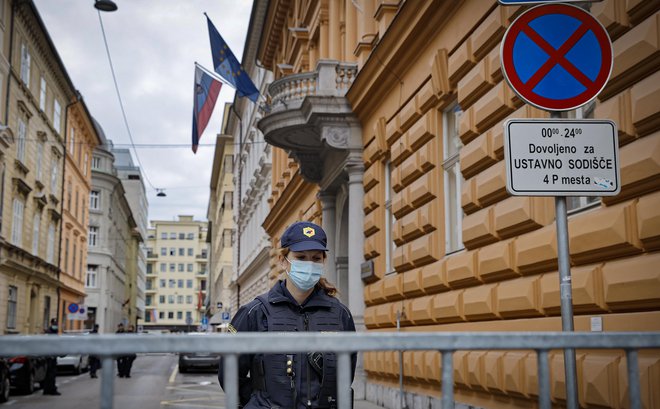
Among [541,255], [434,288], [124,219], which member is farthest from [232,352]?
[124,219]

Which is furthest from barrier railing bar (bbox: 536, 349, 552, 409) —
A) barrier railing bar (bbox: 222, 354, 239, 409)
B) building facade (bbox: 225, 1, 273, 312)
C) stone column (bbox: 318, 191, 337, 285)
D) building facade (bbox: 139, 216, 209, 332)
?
building facade (bbox: 139, 216, 209, 332)

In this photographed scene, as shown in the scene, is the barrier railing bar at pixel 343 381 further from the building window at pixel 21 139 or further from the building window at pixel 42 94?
the building window at pixel 42 94

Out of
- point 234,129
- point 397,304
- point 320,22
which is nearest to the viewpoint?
point 397,304

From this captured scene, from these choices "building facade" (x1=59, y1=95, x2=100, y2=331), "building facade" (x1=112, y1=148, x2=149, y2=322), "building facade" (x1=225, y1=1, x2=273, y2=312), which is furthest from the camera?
"building facade" (x1=112, y1=148, x2=149, y2=322)

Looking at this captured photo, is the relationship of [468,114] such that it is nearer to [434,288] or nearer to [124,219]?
[434,288]

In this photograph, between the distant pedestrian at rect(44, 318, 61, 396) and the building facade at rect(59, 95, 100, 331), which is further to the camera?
the building facade at rect(59, 95, 100, 331)

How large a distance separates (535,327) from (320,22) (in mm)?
13703

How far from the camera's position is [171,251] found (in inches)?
6004

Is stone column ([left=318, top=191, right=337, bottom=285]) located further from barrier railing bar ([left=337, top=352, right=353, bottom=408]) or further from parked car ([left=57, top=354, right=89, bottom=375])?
barrier railing bar ([left=337, top=352, right=353, bottom=408])

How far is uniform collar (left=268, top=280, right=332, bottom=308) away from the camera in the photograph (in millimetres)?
4172

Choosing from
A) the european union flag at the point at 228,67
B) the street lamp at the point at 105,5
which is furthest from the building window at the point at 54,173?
the european union flag at the point at 228,67

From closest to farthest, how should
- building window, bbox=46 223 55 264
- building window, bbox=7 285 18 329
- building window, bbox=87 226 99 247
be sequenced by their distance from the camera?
building window, bbox=7 285 18 329
building window, bbox=46 223 55 264
building window, bbox=87 226 99 247

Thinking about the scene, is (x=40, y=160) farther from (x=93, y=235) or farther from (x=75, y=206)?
(x=93, y=235)

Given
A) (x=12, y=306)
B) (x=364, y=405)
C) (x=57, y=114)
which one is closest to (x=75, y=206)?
(x=57, y=114)
